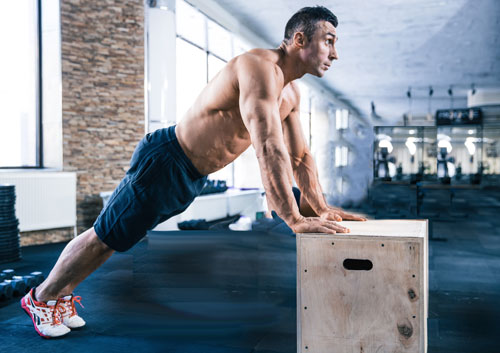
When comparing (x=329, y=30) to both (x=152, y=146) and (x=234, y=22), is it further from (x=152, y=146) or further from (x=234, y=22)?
(x=234, y=22)

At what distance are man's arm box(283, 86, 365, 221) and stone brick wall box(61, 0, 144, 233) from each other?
4.11m

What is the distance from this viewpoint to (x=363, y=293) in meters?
1.23

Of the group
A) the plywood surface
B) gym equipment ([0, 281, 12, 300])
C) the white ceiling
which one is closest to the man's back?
the plywood surface

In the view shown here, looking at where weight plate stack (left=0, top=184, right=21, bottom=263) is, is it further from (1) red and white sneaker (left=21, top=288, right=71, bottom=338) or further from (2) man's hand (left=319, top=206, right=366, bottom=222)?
(2) man's hand (left=319, top=206, right=366, bottom=222)

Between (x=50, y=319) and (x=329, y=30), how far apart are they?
1574 millimetres

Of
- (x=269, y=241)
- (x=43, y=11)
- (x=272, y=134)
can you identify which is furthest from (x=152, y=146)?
(x=43, y=11)

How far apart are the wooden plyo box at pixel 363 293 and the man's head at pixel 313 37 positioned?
57cm

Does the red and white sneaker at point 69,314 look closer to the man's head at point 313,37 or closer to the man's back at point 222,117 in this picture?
the man's back at point 222,117

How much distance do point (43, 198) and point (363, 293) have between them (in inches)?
171

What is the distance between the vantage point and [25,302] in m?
1.87

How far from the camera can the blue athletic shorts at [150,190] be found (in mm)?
1596

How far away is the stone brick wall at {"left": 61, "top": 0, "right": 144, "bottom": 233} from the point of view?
5.23 meters

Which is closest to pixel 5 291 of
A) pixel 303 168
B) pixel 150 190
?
pixel 150 190

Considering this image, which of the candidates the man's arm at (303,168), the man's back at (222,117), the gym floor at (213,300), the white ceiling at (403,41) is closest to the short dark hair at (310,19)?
the man's back at (222,117)
